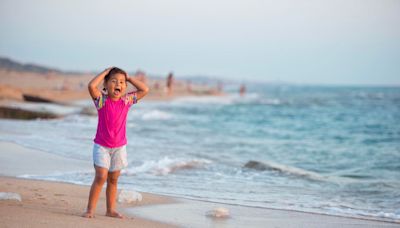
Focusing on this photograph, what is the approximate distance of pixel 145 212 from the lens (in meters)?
5.99

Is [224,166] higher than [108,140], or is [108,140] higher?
[108,140]

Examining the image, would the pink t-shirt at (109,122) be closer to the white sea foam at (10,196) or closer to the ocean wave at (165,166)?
the white sea foam at (10,196)

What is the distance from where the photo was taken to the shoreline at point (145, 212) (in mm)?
5027

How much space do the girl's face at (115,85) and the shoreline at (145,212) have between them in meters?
1.13

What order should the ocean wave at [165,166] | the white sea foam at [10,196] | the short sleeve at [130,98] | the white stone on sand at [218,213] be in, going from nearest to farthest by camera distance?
the short sleeve at [130,98] < the white sea foam at [10,196] < the white stone on sand at [218,213] < the ocean wave at [165,166]

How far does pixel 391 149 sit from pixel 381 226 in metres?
9.43

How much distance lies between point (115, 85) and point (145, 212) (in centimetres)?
154

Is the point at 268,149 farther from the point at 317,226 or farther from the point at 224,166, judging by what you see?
the point at 317,226

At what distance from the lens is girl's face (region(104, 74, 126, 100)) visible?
16.9 feet

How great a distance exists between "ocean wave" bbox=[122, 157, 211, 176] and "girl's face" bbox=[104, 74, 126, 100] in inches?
159

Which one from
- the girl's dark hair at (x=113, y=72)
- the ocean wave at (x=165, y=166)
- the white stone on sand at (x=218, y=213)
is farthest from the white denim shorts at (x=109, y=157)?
the ocean wave at (x=165, y=166)

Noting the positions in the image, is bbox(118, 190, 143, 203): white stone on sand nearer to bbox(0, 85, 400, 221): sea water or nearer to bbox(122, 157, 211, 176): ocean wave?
bbox(0, 85, 400, 221): sea water

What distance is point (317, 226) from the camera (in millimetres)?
5836

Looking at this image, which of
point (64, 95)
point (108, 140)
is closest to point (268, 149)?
point (108, 140)
